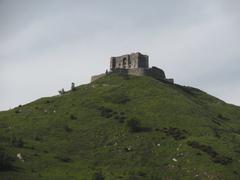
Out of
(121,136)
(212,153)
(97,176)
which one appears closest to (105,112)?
(121,136)

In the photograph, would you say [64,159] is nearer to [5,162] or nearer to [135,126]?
[5,162]

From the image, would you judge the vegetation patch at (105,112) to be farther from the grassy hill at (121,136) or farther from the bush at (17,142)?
the bush at (17,142)

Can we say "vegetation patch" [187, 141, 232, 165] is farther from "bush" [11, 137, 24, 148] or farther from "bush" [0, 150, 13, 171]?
"bush" [0, 150, 13, 171]

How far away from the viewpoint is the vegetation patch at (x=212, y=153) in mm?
124438

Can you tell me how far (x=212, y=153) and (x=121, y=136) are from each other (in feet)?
73.2

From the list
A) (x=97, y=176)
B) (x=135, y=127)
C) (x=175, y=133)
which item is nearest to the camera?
(x=97, y=176)

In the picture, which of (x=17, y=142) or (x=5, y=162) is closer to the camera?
(x=5, y=162)

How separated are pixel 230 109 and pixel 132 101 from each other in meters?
35.3

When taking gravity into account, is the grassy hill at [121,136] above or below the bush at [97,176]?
above

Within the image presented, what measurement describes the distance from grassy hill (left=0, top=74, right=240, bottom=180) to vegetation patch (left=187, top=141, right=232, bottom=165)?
8.0 inches

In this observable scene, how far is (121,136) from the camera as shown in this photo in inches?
5497

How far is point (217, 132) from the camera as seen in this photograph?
479ft

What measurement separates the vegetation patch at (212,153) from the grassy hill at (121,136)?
0.20m

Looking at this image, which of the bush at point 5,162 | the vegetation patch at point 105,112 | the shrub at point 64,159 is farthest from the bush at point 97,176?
the vegetation patch at point 105,112
